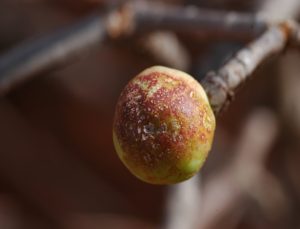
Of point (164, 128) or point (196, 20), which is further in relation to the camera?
point (196, 20)

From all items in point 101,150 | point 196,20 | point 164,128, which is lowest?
point 164,128

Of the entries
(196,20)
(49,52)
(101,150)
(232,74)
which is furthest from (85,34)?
(101,150)

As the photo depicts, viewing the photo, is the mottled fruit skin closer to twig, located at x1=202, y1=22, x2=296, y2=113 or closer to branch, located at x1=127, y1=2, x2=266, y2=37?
twig, located at x1=202, y1=22, x2=296, y2=113

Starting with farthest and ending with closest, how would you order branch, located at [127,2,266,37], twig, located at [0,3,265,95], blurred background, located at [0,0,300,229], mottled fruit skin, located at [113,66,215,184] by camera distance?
blurred background, located at [0,0,300,229] < twig, located at [0,3,265,95] < branch, located at [127,2,266,37] < mottled fruit skin, located at [113,66,215,184]

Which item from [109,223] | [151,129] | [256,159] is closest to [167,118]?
[151,129]

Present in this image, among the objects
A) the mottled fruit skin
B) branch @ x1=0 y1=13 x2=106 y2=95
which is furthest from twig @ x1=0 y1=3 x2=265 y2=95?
the mottled fruit skin

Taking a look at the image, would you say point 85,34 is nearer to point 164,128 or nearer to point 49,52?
point 49,52

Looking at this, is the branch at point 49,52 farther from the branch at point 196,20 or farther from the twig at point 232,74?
the twig at point 232,74

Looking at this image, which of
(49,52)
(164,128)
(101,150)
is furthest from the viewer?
(101,150)
